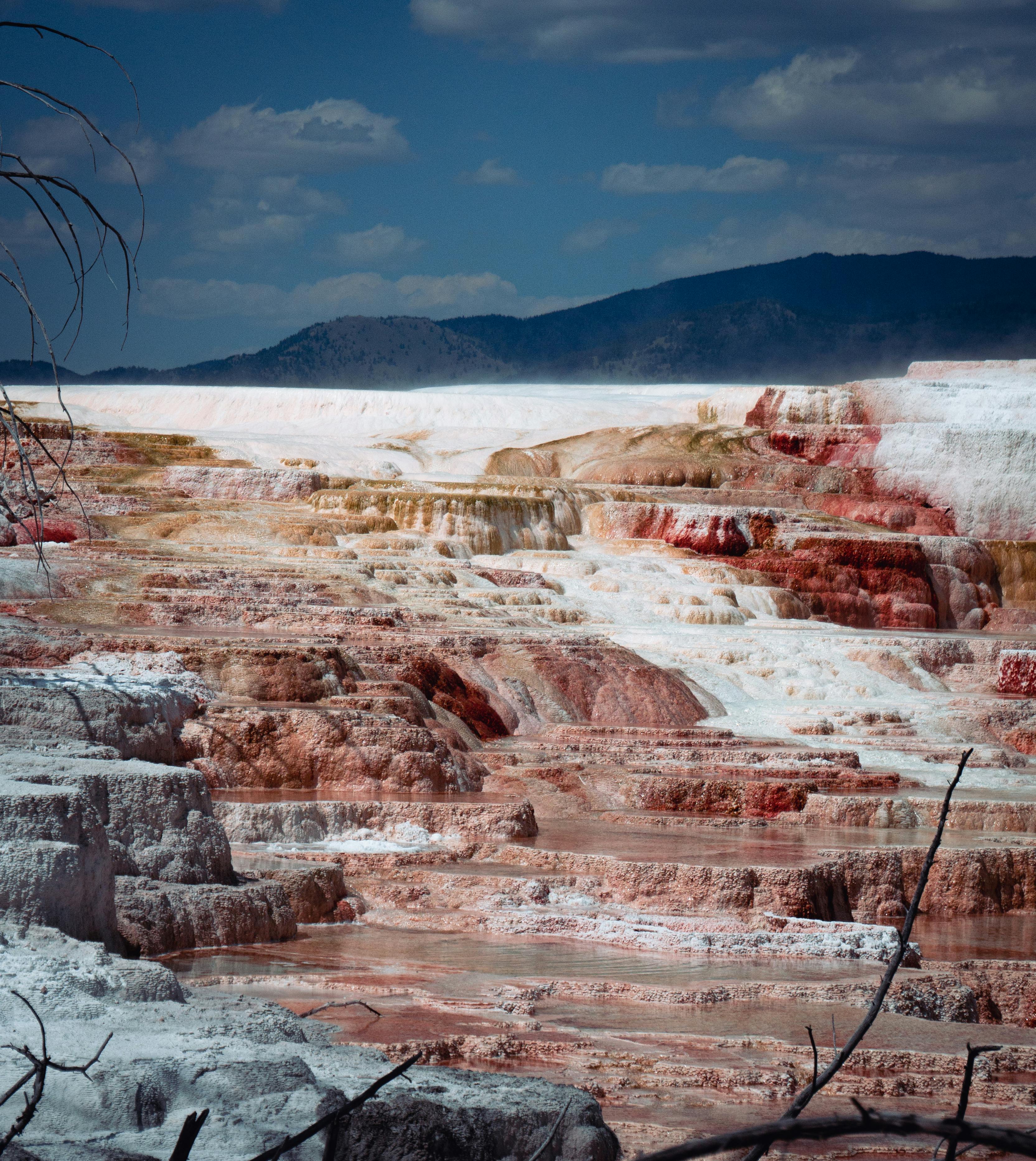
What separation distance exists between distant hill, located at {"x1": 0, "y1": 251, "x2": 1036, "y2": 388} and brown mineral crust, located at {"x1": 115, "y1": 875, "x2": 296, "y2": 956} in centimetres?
8403

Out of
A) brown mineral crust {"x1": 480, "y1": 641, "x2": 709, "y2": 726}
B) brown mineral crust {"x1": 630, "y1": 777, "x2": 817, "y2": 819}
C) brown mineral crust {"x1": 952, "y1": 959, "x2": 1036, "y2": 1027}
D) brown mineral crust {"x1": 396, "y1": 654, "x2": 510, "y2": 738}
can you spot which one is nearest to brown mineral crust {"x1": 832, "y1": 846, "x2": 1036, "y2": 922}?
brown mineral crust {"x1": 630, "y1": 777, "x2": 817, "y2": 819}

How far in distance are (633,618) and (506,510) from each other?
5418mm

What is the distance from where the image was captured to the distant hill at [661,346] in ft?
334

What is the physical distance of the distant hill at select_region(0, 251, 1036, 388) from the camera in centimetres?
10169

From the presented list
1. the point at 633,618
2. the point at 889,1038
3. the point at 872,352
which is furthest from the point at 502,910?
the point at 872,352

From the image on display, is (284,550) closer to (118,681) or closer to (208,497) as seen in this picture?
(208,497)

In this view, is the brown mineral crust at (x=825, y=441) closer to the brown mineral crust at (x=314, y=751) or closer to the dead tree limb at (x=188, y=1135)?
the brown mineral crust at (x=314, y=751)

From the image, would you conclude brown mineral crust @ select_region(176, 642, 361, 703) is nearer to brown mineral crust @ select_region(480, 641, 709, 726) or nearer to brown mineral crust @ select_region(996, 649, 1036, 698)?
brown mineral crust @ select_region(480, 641, 709, 726)

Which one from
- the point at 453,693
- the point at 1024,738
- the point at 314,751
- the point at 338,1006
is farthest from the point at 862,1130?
the point at 1024,738

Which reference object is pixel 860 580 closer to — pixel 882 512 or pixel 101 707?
pixel 882 512

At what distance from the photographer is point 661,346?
108m

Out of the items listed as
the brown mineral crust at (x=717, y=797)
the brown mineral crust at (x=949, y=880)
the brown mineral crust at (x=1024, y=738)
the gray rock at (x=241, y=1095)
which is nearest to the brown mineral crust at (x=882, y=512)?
the brown mineral crust at (x=1024, y=738)

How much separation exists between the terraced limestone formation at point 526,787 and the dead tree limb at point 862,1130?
2.01m

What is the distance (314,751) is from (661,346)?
100304 mm
